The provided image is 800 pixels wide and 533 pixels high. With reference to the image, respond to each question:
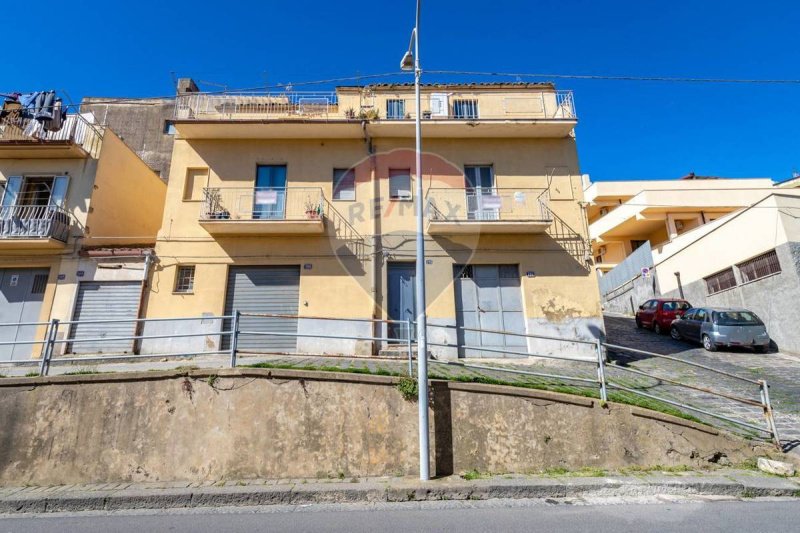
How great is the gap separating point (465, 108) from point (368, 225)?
19.0 feet

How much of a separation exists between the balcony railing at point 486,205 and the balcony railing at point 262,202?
12.4 feet

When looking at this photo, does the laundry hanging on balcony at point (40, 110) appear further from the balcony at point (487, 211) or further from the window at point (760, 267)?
the window at point (760, 267)

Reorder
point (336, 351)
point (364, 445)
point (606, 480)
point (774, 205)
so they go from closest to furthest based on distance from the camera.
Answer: point (606, 480) < point (364, 445) < point (336, 351) < point (774, 205)

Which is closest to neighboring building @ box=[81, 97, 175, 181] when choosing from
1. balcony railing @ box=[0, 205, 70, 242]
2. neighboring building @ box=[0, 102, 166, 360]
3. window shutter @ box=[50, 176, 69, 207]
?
neighboring building @ box=[0, 102, 166, 360]

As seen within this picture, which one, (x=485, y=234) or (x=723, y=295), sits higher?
(x=485, y=234)

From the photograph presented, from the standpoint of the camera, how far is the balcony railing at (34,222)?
1139cm

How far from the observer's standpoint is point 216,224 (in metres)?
11.5

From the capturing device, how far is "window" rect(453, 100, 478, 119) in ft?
44.9

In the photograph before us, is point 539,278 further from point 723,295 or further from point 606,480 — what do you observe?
point 723,295

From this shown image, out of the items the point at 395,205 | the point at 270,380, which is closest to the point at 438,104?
the point at 395,205

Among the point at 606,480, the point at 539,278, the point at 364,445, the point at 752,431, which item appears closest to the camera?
the point at 606,480

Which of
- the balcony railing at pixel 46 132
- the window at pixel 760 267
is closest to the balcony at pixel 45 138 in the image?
the balcony railing at pixel 46 132

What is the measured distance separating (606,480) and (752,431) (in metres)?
3.17

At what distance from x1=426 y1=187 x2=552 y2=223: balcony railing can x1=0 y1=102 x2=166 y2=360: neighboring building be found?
9363 mm
